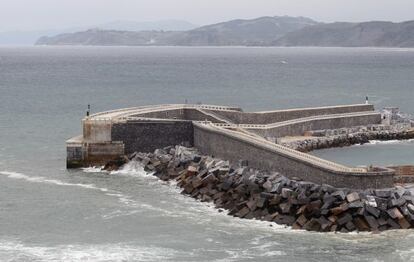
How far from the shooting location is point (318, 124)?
158 ft

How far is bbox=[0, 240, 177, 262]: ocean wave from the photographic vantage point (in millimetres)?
25922

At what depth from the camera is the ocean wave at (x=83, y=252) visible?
25.9 meters

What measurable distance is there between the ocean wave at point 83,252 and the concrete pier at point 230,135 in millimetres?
7735

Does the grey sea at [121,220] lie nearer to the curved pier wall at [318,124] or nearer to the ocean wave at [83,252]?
the ocean wave at [83,252]

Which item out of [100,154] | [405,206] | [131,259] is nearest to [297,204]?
[405,206]

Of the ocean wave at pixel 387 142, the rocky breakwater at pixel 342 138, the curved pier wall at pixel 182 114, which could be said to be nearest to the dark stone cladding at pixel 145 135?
the curved pier wall at pixel 182 114

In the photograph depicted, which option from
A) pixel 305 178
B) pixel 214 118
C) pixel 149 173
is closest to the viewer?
pixel 305 178

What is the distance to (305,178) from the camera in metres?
32.1

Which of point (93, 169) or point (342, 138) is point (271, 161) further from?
point (342, 138)

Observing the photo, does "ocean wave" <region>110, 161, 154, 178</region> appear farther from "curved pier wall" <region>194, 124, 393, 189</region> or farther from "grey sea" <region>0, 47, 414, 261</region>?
"curved pier wall" <region>194, 124, 393, 189</region>

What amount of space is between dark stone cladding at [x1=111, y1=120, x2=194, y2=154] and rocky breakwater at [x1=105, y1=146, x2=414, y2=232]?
5.52m

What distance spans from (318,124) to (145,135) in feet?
37.7

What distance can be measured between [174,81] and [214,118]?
71007mm

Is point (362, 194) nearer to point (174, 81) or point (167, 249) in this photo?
point (167, 249)
